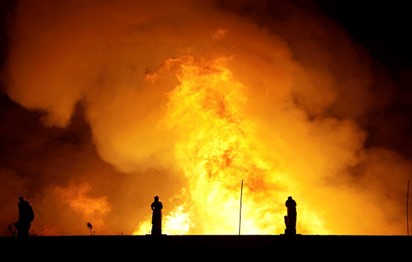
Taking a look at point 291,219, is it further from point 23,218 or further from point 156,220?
point 23,218

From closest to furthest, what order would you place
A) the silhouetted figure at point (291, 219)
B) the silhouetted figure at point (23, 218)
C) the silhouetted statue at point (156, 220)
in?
the silhouetted figure at point (291, 219)
the silhouetted statue at point (156, 220)
the silhouetted figure at point (23, 218)

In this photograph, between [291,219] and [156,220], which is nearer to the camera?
[291,219]

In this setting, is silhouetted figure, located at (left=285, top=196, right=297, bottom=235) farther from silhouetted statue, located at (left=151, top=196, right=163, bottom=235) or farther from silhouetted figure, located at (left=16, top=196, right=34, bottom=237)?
silhouetted figure, located at (left=16, top=196, right=34, bottom=237)

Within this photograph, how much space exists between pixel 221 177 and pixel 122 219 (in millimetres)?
12245

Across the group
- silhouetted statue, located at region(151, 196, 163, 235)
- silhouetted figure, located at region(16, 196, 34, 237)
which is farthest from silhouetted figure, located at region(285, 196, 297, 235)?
silhouetted figure, located at region(16, 196, 34, 237)
